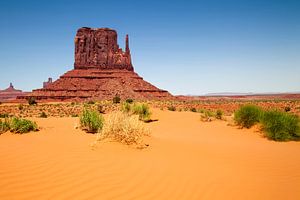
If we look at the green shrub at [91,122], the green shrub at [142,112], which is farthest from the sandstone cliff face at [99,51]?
the green shrub at [91,122]

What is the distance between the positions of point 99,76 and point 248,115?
71.6 m

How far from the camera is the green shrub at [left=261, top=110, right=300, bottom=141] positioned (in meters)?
10.6

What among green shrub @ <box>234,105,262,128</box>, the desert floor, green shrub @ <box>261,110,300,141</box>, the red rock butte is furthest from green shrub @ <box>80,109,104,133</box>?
the red rock butte

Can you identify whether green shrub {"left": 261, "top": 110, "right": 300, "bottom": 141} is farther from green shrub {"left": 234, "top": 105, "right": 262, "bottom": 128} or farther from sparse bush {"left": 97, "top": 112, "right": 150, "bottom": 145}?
sparse bush {"left": 97, "top": 112, "right": 150, "bottom": 145}

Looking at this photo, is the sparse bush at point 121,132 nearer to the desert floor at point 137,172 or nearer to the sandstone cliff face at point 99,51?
the desert floor at point 137,172

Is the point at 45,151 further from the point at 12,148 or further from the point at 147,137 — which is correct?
the point at 147,137

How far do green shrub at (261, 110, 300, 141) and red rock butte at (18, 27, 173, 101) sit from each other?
56.8 m

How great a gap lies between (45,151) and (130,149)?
78.5 inches

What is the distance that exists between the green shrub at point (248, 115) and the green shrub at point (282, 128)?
5.39 ft

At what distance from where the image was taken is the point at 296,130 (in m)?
10.9

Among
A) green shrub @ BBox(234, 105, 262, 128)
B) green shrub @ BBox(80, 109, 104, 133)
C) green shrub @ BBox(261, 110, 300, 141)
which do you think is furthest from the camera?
green shrub @ BBox(234, 105, 262, 128)

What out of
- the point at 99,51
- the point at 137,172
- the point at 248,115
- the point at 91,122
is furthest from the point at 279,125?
the point at 99,51

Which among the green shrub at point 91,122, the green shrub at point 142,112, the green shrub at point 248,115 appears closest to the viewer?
the green shrub at point 91,122

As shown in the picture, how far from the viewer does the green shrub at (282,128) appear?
1064cm
